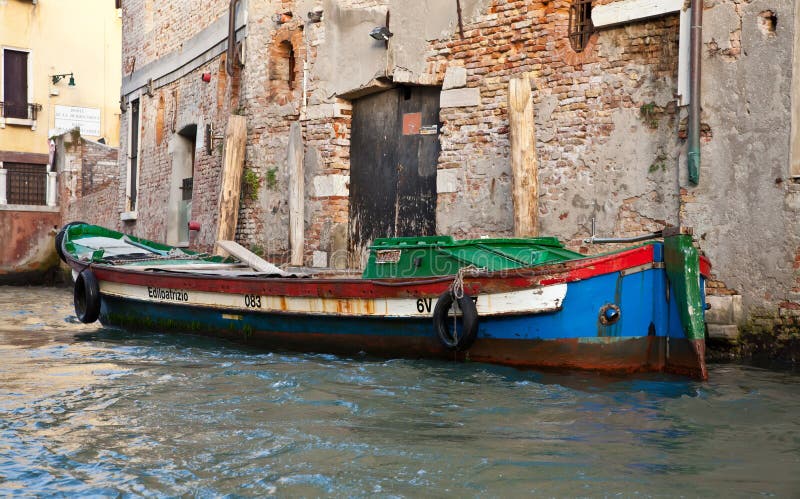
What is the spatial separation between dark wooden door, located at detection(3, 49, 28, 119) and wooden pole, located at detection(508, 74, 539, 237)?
57.8ft

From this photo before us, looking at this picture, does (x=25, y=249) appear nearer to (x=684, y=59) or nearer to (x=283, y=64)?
(x=283, y=64)

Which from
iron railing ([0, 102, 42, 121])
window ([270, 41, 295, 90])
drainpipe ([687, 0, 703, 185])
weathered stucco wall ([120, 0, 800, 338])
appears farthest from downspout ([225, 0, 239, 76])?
iron railing ([0, 102, 42, 121])

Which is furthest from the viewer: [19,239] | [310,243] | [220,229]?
[19,239]

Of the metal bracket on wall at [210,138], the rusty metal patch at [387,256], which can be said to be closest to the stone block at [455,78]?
the rusty metal patch at [387,256]

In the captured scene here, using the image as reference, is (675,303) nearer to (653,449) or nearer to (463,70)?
(653,449)

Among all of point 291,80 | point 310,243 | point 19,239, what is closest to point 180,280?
point 310,243

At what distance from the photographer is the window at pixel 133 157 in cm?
1703

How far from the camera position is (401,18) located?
10016 millimetres

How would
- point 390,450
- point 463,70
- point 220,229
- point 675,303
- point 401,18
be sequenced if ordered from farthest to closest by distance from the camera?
point 220,229 < point 401,18 < point 463,70 < point 675,303 < point 390,450

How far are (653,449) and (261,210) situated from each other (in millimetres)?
8282

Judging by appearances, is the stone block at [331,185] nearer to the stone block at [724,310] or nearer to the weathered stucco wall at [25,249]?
the stone block at [724,310]

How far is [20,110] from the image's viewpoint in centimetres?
2253

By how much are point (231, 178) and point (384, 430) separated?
769 cm

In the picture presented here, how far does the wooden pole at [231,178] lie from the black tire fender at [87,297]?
2.40 metres
